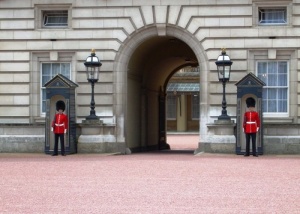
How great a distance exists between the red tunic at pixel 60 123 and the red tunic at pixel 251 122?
4992 mm

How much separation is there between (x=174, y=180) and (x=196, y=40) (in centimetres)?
1040

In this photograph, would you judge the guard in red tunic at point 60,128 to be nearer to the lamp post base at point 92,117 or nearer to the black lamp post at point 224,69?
the lamp post base at point 92,117

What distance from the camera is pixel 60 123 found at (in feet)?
80.6

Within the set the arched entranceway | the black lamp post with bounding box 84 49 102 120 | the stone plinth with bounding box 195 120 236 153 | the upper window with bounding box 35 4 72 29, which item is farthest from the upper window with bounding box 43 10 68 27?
the stone plinth with bounding box 195 120 236 153

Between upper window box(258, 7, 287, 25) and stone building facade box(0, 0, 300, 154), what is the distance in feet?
0.10

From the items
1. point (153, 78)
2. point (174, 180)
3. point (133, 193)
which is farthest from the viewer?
point (153, 78)

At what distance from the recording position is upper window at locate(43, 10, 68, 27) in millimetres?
26656

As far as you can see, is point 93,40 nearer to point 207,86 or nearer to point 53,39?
point 53,39

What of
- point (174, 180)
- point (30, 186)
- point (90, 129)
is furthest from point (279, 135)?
point (30, 186)

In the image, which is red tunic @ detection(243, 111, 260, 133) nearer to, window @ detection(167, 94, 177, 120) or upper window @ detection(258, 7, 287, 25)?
upper window @ detection(258, 7, 287, 25)

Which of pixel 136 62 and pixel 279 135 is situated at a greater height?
pixel 136 62

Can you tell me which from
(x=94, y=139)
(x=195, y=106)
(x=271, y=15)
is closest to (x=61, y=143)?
(x=94, y=139)

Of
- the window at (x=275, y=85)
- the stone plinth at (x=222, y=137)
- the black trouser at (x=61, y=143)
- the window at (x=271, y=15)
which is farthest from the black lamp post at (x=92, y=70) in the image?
the window at (x=271, y=15)

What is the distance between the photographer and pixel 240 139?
960 inches
